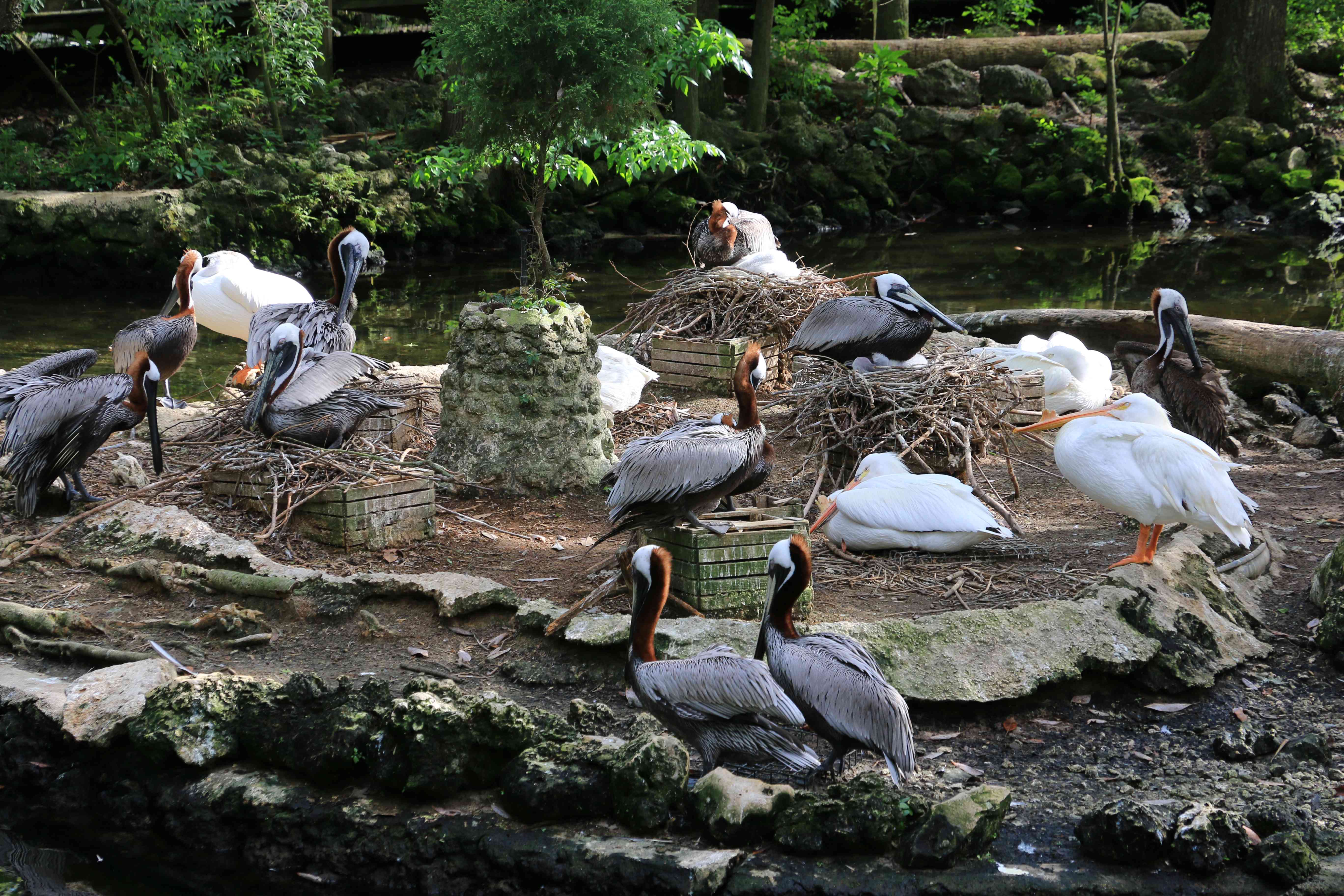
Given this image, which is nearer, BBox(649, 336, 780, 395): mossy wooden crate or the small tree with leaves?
the small tree with leaves

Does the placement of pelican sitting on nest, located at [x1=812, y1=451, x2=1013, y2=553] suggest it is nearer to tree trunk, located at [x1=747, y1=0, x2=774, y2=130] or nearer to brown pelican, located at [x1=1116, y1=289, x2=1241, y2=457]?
brown pelican, located at [x1=1116, y1=289, x2=1241, y2=457]

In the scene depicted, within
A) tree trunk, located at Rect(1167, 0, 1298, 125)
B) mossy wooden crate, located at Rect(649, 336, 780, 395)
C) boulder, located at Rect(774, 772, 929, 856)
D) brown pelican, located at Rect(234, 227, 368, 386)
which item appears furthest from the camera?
tree trunk, located at Rect(1167, 0, 1298, 125)

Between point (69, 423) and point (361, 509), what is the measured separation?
1440 millimetres

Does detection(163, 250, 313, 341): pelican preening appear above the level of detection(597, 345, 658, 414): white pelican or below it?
above

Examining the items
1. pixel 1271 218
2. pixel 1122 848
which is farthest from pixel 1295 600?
pixel 1271 218

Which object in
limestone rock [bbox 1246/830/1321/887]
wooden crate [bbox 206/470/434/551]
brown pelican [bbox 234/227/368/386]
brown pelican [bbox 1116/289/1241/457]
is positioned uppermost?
brown pelican [bbox 234/227/368/386]

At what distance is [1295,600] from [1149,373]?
6.29 feet

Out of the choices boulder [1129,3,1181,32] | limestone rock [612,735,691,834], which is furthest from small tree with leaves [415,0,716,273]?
boulder [1129,3,1181,32]

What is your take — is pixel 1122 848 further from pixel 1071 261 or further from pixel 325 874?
pixel 1071 261

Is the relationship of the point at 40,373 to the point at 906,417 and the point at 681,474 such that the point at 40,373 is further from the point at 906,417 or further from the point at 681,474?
the point at 906,417

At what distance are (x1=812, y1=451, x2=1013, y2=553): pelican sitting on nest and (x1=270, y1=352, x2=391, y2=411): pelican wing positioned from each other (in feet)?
7.81

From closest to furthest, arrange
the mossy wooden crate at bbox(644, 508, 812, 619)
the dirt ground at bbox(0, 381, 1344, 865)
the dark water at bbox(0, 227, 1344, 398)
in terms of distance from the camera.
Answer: the dirt ground at bbox(0, 381, 1344, 865), the mossy wooden crate at bbox(644, 508, 812, 619), the dark water at bbox(0, 227, 1344, 398)

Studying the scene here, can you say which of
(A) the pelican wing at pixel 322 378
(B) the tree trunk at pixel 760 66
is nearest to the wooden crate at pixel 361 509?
(A) the pelican wing at pixel 322 378

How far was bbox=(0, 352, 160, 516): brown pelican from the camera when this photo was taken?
5.47 meters
